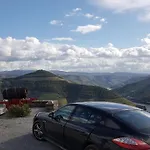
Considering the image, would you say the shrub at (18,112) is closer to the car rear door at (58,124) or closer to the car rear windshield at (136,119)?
the car rear door at (58,124)

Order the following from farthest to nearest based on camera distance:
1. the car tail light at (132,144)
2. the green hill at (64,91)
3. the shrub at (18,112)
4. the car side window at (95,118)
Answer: the green hill at (64,91) → the shrub at (18,112) → the car side window at (95,118) → the car tail light at (132,144)

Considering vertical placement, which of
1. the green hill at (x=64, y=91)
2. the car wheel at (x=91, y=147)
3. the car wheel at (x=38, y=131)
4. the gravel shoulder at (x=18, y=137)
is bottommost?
the green hill at (x=64, y=91)

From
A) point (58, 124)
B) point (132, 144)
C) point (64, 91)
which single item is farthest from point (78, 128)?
point (64, 91)

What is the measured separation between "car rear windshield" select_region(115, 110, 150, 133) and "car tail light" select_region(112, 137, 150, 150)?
1.24ft

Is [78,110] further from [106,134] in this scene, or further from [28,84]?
[28,84]

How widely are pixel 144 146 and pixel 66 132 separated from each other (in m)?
2.26

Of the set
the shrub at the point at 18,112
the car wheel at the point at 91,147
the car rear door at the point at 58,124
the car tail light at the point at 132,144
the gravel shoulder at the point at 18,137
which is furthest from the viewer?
the shrub at the point at 18,112

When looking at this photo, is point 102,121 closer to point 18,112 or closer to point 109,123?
point 109,123

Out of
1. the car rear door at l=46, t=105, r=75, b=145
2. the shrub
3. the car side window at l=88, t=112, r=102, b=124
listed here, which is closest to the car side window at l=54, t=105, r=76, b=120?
the car rear door at l=46, t=105, r=75, b=145

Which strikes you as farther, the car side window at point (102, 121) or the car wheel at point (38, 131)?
the car wheel at point (38, 131)

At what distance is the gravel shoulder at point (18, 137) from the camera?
794 centimetres

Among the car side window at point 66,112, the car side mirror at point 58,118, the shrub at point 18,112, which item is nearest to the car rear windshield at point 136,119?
the car side window at point 66,112

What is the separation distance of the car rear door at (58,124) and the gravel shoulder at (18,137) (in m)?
0.54

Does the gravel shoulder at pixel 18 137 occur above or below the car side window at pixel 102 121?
below
